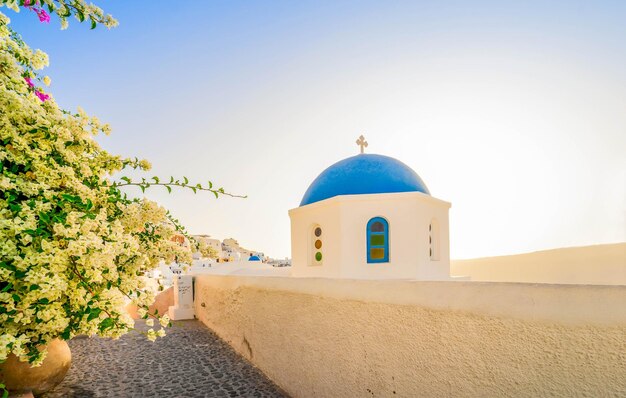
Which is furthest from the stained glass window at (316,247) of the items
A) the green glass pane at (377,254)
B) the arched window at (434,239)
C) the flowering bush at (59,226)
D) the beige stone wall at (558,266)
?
the beige stone wall at (558,266)

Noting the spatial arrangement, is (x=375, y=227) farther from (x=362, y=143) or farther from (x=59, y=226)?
(x=59, y=226)

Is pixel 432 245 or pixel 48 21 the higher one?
pixel 48 21

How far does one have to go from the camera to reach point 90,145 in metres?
3.15

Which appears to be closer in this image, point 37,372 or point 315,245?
point 37,372

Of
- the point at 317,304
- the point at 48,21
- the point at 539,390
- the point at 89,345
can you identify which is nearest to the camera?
the point at 539,390

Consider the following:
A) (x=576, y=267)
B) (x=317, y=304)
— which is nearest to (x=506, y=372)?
(x=317, y=304)

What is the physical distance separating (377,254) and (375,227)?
73cm

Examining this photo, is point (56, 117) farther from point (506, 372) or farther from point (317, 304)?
point (506, 372)

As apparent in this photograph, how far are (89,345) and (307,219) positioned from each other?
592cm

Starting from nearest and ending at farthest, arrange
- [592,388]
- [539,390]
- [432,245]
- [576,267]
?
[592,388], [539,390], [432,245], [576,267]

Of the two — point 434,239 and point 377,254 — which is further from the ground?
point 434,239

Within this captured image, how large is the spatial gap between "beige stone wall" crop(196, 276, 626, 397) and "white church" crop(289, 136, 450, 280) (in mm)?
4177

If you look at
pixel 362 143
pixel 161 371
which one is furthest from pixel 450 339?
pixel 362 143

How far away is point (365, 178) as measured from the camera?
979 cm
